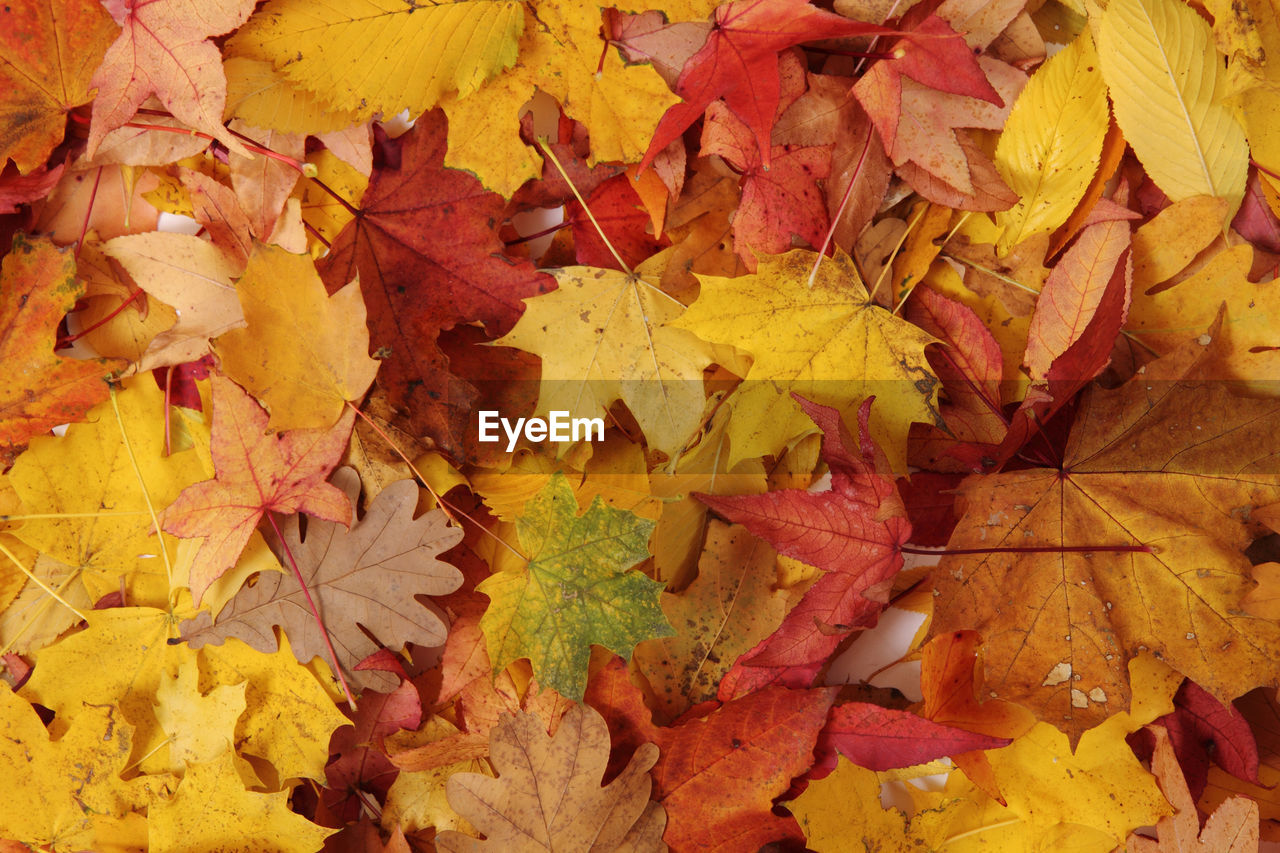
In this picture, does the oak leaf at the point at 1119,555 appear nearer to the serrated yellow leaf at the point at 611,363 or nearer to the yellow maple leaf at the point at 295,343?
the serrated yellow leaf at the point at 611,363

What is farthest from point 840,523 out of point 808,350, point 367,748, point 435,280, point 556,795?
point 367,748

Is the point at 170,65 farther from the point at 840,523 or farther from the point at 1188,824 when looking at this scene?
the point at 1188,824

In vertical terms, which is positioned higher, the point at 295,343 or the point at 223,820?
the point at 295,343

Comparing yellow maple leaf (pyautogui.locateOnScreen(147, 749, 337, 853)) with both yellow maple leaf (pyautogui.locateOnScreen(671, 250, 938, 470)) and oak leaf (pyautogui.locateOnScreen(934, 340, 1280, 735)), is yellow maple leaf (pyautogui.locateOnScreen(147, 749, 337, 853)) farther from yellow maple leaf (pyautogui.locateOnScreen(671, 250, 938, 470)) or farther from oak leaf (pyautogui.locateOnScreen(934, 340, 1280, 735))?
oak leaf (pyautogui.locateOnScreen(934, 340, 1280, 735))

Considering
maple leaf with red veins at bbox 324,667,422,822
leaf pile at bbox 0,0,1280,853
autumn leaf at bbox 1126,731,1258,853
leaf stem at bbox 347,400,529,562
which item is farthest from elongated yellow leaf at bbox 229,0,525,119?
autumn leaf at bbox 1126,731,1258,853

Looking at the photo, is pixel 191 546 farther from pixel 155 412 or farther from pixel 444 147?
pixel 444 147

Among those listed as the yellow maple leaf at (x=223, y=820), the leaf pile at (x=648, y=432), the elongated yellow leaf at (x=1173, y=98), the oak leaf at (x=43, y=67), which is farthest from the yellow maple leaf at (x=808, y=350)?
the oak leaf at (x=43, y=67)

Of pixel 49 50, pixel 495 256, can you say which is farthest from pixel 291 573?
pixel 49 50
